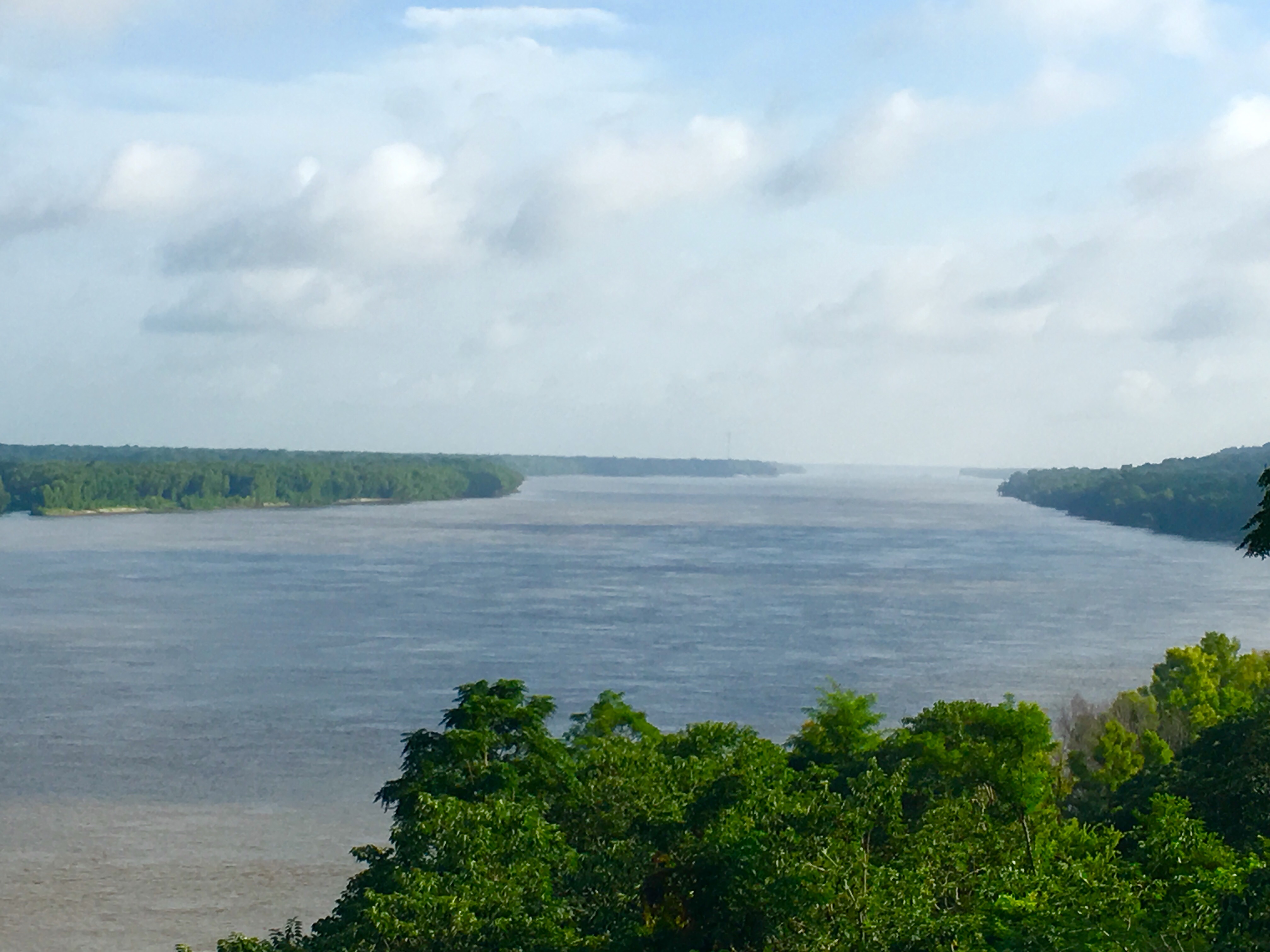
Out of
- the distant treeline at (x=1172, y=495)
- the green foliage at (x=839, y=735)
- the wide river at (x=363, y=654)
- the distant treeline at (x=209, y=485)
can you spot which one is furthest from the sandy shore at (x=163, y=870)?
the distant treeline at (x=209, y=485)

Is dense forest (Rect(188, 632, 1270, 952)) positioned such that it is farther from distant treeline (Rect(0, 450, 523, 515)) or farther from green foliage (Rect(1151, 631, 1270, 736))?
distant treeline (Rect(0, 450, 523, 515))

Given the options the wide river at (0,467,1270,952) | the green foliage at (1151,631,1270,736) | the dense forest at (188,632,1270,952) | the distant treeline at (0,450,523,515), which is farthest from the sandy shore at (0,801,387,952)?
the distant treeline at (0,450,523,515)

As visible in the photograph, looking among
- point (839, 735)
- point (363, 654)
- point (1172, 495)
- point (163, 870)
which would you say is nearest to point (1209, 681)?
point (839, 735)

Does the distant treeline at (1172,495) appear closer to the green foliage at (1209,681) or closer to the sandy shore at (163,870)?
the green foliage at (1209,681)

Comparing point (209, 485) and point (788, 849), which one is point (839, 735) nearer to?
point (788, 849)

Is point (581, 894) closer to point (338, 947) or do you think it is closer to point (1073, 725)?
point (338, 947)

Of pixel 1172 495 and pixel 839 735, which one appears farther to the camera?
pixel 1172 495
